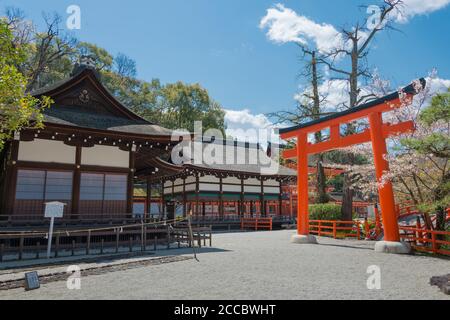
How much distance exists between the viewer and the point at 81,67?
1517 centimetres

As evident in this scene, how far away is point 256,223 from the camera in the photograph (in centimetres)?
2561

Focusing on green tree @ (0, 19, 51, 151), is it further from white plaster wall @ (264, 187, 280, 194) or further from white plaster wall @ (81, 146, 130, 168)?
white plaster wall @ (264, 187, 280, 194)

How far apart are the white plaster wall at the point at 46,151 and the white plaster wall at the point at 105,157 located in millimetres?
511

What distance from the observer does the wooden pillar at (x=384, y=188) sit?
1076 centimetres

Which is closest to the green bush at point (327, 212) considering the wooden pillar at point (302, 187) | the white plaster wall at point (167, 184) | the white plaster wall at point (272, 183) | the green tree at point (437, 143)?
the wooden pillar at point (302, 187)

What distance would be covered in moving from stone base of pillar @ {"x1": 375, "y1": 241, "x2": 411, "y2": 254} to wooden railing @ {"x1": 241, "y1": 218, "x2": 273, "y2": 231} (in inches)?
589

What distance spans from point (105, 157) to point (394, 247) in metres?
11.6

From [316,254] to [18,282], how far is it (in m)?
8.46

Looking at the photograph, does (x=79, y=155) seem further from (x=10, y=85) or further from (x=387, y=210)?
(x=387, y=210)

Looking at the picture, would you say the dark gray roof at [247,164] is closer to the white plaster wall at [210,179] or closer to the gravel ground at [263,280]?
the white plaster wall at [210,179]

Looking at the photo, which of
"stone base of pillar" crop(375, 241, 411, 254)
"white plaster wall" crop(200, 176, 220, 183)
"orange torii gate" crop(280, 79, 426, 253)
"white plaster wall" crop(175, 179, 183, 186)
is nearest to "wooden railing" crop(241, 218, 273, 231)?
"white plaster wall" crop(200, 176, 220, 183)

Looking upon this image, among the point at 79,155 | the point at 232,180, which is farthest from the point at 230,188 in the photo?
the point at 79,155

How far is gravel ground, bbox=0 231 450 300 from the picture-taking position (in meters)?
5.68
